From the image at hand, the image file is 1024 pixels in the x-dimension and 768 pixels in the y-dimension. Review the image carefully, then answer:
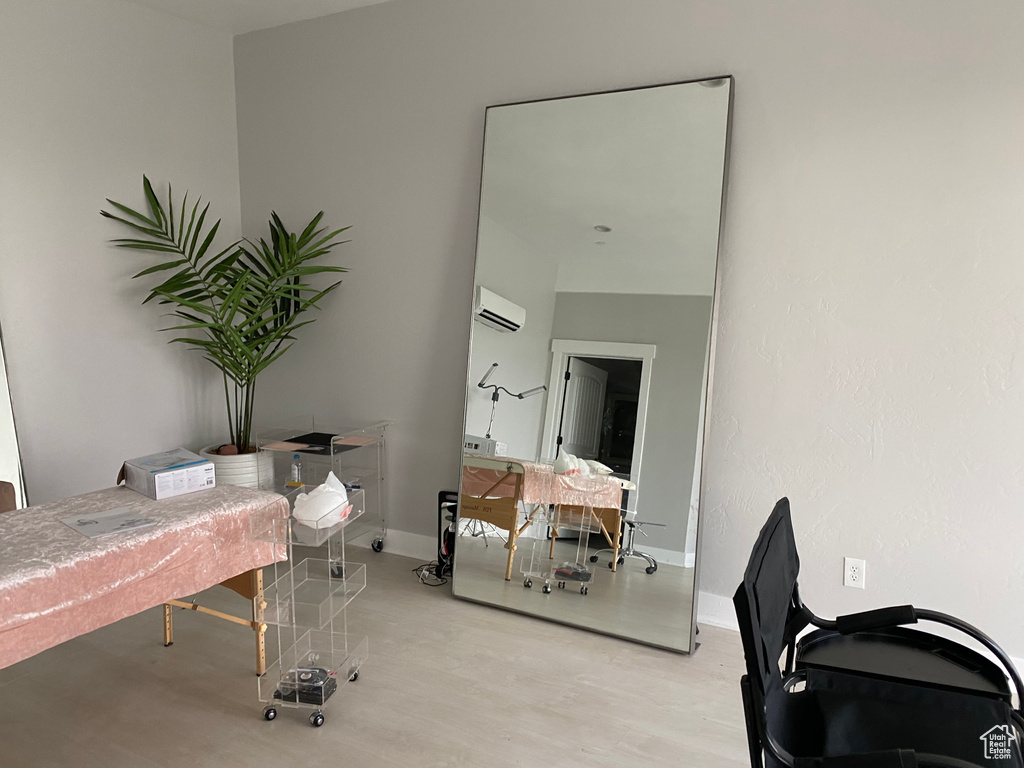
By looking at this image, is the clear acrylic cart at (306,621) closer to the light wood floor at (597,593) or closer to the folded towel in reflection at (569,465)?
the light wood floor at (597,593)

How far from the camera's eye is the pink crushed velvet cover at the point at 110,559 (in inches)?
68.4

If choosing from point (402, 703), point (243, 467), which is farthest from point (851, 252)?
point (243, 467)

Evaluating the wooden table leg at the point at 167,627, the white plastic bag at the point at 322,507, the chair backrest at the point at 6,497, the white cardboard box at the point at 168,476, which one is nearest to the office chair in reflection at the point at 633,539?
the white plastic bag at the point at 322,507

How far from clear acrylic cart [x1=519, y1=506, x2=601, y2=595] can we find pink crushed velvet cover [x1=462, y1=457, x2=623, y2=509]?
48 mm

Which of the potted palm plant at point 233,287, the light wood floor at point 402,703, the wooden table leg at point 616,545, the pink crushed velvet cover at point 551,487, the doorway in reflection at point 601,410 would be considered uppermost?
the potted palm plant at point 233,287

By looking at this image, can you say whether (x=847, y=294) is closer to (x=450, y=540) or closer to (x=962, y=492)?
(x=962, y=492)

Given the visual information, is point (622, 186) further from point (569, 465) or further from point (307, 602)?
point (307, 602)

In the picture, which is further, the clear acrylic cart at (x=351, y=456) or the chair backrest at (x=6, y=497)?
the clear acrylic cart at (x=351, y=456)

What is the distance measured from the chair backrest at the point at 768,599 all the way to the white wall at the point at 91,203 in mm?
3137

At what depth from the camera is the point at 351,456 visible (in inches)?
142

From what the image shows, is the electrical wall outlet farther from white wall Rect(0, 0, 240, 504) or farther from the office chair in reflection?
white wall Rect(0, 0, 240, 504)

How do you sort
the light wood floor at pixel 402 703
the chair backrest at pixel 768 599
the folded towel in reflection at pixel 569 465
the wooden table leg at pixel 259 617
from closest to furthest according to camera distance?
1. the chair backrest at pixel 768 599
2. the light wood floor at pixel 402 703
3. the wooden table leg at pixel 259 617
4. the folded towel in reflection at pixel 569 465

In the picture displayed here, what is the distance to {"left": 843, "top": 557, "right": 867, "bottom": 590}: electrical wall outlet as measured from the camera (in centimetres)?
269

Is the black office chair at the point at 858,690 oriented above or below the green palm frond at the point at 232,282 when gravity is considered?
below
